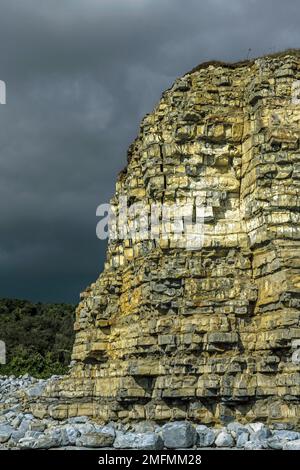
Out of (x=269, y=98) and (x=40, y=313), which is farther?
(x=40, y=313)

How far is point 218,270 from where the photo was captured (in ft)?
56.6

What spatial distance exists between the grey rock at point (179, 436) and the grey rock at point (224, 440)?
1.55 ft

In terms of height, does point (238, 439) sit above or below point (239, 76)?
below

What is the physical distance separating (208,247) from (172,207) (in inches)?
60.3

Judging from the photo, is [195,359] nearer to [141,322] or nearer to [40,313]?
[141,322]

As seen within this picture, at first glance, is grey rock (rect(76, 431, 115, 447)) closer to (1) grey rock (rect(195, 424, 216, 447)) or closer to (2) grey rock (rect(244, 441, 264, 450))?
(1) grey rock (rect(195, 424, 216, 447))

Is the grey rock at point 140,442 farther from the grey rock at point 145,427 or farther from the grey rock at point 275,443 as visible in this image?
the grey rock at point 275,443

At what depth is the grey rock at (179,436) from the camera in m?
13.6

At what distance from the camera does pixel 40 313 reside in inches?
2970

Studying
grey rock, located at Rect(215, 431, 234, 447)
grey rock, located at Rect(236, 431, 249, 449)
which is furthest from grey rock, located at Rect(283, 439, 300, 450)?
grey rock, located at Rect(215, 431, 234, 447)

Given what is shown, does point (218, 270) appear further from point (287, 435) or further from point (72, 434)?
point (72, 434)

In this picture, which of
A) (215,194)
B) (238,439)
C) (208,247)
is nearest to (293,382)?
(238,439)

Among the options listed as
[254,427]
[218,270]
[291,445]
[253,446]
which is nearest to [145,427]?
[254,427]
